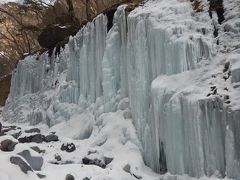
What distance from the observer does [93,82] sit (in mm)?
14133

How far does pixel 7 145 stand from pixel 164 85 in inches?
151

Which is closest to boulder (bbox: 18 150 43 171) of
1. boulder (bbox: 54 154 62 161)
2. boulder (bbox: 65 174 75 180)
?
boulder (bbox: 65 174 75 180)

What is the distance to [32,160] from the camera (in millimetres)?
9773

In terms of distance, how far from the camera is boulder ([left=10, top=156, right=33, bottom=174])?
29.0 feet

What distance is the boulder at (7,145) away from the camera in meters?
9.97

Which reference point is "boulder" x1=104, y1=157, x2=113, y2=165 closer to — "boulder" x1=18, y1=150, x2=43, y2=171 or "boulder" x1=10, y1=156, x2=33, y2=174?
"boulder" x1=18, y1=150, x2=43, y2=171

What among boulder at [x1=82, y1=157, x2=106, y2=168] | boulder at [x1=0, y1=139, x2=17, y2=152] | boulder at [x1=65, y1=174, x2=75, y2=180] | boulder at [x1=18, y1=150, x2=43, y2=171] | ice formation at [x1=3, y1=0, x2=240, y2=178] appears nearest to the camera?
ice formation at [x1=3, y1=0, x2=240, y2=178]

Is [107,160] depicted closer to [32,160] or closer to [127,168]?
[127,168]

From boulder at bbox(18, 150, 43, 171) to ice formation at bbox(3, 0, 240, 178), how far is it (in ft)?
8.28

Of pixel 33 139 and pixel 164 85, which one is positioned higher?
pixel 164 85

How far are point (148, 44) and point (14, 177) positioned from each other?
487cm

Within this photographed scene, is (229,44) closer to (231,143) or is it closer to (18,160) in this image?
(231,143)

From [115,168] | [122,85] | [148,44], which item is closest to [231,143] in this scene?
[115,168]

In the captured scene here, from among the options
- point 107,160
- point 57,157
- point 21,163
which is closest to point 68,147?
point 57,157
